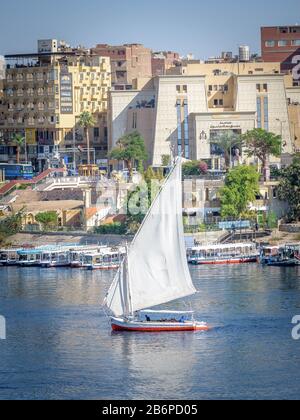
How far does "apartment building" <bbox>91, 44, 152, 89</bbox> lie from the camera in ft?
416

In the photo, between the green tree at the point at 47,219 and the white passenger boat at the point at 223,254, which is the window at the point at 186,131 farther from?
the white passenger boat at the point at 223,254

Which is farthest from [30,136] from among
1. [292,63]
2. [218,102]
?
[292,63]

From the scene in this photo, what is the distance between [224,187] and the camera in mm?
93688

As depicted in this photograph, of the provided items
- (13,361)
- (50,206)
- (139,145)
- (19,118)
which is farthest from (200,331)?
(19,118)

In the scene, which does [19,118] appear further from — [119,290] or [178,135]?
[119,290]

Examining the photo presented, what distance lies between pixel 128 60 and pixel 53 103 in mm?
13420

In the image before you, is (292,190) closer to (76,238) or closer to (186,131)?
(76,238)

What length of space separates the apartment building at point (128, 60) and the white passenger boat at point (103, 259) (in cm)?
Answer: 4046

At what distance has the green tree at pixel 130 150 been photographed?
106 m

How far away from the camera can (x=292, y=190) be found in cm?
9338

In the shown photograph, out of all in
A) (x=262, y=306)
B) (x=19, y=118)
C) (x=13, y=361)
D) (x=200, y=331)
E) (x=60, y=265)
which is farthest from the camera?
(x=19, y=118)

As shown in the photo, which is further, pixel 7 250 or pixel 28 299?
pixel 7 250

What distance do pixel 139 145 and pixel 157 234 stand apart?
41914 millimetres

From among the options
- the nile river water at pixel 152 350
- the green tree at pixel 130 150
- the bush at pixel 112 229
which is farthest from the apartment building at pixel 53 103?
the nile river water at pixel 152 350
